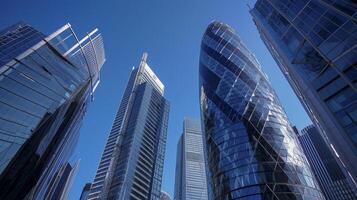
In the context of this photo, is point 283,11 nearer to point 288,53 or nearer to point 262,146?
point 288,53

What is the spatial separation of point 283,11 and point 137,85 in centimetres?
8822

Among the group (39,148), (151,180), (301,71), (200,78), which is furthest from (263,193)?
(151,180)

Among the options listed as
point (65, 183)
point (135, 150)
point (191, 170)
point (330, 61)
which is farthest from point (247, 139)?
point (65, 183)

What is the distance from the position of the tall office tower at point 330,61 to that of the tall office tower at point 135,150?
5236cm

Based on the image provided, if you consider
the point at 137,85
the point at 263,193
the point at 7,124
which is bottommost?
the point at 263,193

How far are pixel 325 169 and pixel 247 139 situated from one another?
10362cm

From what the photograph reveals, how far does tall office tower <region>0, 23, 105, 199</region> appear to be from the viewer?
17.9 m

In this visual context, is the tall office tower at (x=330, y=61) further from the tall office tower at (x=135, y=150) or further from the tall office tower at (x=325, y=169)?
the tall office tower at (x=325, y=169)

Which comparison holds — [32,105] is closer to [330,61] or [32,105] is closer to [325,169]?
[330,61]

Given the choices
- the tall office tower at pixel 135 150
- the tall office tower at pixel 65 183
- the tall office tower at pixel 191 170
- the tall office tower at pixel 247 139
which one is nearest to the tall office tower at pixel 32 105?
the tall office tower at pixel 247 139

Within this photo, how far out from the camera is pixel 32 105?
20422mm

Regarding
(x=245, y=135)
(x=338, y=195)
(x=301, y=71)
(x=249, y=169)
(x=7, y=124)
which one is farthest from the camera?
(x=338, y=195)

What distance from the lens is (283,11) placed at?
909 inches

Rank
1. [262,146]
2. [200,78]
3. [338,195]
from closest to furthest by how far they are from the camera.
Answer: [262,146], [200,78], [338,195]
